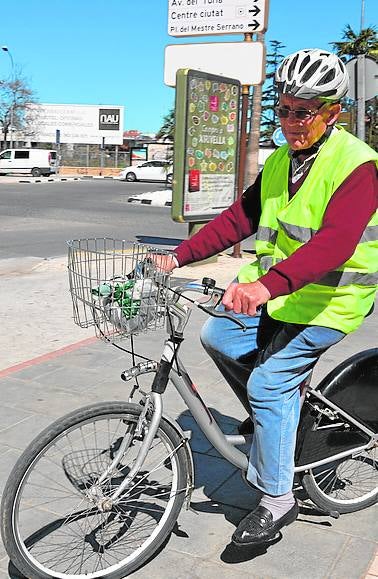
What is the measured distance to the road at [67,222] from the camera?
12203 millimetres

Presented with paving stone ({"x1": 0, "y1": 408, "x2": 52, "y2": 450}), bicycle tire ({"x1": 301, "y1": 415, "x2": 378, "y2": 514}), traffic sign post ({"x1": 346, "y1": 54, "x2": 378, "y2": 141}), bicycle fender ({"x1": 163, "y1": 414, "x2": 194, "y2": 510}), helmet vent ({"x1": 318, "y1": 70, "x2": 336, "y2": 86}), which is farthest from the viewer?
traffic sign post ({"x1": 346, "y1": 54, "x2": 378, "y2": 141})

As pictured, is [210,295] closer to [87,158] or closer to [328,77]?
[328,77]

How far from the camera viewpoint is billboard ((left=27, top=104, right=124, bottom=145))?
57.8 meters

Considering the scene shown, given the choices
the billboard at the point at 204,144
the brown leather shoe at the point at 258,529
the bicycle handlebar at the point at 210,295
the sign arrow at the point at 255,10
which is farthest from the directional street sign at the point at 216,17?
the brown leather shoe at the point at 258,529

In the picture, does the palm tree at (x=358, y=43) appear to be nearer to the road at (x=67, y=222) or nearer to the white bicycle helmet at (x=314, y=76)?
the road at (x=67, y=222)

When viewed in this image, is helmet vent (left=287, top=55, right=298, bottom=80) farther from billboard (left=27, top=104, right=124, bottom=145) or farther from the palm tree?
billboard (left=27, top=104, right=124, bottom=145)

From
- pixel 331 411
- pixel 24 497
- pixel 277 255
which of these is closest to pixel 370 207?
pixel 277 255

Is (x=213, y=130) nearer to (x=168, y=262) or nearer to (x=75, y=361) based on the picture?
(x=75, y=361)

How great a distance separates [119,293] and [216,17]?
864cm

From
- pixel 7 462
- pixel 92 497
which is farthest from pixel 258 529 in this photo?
pixel 7 462

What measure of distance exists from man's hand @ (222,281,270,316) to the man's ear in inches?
29.1

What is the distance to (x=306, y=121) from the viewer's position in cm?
251

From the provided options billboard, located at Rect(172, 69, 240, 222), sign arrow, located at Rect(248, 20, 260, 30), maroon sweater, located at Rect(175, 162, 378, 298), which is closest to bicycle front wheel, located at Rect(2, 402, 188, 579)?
maroon sweater, located at Rect(175, 162, 378, 298)

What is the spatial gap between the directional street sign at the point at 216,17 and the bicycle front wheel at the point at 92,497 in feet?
27.1
